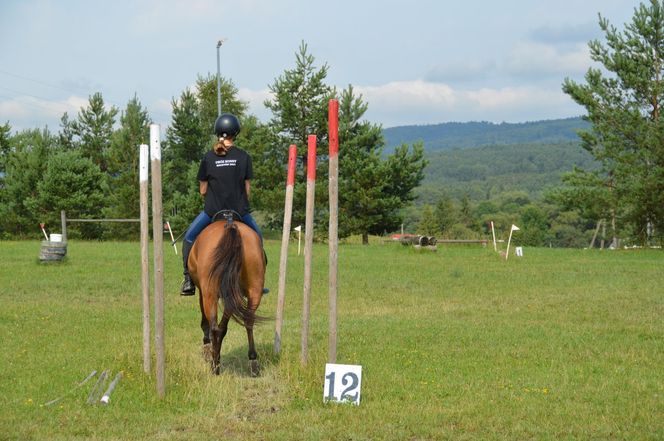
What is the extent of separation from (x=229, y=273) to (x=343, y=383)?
174 cm

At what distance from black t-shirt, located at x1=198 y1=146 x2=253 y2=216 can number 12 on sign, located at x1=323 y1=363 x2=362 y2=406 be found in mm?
2325

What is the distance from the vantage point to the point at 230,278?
8.68 m

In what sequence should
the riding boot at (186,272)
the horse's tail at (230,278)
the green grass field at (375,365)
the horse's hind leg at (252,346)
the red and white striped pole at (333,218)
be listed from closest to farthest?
the green grass field at (375,365) → the red and white striped pole at (333,218) → the horse's tail at (230,278) → the horse's hind leg at (252,346) → the riding boot at (186,272)

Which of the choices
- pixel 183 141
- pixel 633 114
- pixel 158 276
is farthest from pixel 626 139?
pixel 158 276

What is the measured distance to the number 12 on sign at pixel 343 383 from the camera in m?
7.86

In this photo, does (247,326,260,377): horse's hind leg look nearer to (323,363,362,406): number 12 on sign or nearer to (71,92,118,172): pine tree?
(323,363,362,406): number 12 on sign

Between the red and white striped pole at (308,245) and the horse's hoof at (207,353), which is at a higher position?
the red and white striped pole at (308,245)

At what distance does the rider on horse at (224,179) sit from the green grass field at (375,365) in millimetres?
1727

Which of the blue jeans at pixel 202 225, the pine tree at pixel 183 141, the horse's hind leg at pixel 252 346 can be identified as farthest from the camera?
the pine tree at pixel 183 141

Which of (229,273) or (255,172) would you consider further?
(255,172)

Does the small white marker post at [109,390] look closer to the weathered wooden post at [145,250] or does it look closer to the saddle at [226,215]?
the weathered wooden post at [145,250]

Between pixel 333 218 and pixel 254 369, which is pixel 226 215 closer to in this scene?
pixel 333 218

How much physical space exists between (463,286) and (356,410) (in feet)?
44.1

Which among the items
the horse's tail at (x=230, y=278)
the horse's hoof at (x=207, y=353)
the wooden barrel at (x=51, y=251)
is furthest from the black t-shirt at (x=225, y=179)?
the wooden barrel at (x=51, y=251)
